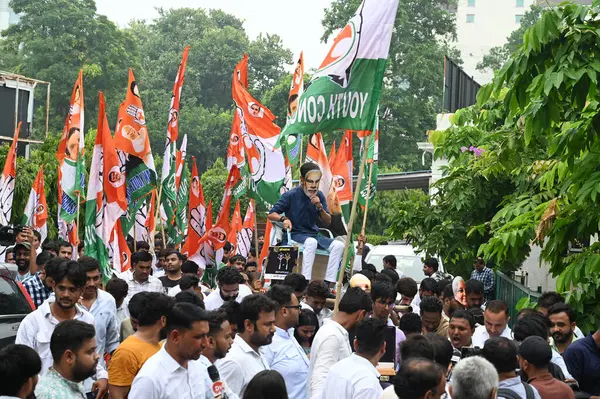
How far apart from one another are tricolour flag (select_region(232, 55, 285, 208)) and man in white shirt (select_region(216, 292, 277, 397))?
7.95 metres

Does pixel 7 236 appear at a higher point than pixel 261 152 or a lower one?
lower

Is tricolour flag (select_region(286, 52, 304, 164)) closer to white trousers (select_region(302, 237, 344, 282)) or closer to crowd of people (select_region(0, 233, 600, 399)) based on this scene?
white trousers (select_region(302, 237, 344, 282))

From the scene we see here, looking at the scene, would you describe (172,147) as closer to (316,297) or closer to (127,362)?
(316,297)

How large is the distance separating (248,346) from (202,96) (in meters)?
70.0

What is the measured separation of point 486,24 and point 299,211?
97.6 metres

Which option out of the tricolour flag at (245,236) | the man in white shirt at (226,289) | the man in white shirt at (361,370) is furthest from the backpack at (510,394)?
the tricolour flag at (245,236)

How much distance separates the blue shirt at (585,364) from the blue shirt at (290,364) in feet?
6.98

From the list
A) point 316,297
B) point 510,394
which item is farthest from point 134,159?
point 510,394

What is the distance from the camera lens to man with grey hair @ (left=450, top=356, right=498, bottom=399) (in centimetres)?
590

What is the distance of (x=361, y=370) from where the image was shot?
21.7 ft

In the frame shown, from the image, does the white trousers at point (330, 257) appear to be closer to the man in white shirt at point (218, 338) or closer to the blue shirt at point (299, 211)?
the blue shirt at point (299, 211)

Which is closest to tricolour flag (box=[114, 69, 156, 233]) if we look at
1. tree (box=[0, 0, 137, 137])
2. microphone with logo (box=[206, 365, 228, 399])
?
microphone with logo (box=[206, 365, 228, 399])

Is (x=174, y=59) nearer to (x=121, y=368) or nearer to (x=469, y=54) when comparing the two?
(x=469, y=54)

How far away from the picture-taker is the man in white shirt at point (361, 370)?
21.5 feet
